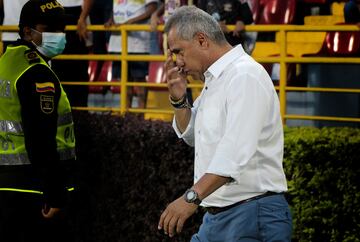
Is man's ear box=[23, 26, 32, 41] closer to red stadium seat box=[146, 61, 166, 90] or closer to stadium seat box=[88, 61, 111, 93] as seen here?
red stadium seat box=[146, 61, 166, 90]

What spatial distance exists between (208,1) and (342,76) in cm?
151

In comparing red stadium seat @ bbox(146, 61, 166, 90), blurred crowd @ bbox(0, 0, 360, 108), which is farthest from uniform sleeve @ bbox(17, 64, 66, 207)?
red stadium seat @ bbox(146, 61, 166, 90)

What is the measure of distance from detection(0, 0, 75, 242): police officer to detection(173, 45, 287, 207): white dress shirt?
131 centimetres

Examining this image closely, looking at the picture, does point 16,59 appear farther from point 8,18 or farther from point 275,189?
point 8,18

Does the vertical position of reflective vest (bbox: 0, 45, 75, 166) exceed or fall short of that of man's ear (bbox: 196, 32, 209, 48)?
it falls short

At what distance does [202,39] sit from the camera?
5348 mm

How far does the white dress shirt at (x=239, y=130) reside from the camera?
5.06 m

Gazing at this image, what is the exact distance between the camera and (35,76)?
6594 mm

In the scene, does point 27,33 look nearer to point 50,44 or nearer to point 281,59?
point 50,44

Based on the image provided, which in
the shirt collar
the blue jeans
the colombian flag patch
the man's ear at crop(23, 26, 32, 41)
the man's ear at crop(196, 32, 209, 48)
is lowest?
the blue jeans

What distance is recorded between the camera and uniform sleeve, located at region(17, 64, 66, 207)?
21.4 feet

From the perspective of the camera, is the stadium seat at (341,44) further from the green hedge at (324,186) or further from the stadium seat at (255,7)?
the green hedge at (324,186)

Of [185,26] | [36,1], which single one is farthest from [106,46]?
[185,26]

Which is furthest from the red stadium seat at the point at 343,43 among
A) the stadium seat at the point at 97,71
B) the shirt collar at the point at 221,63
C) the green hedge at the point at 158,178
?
the shirt collar at the point at 221,63
